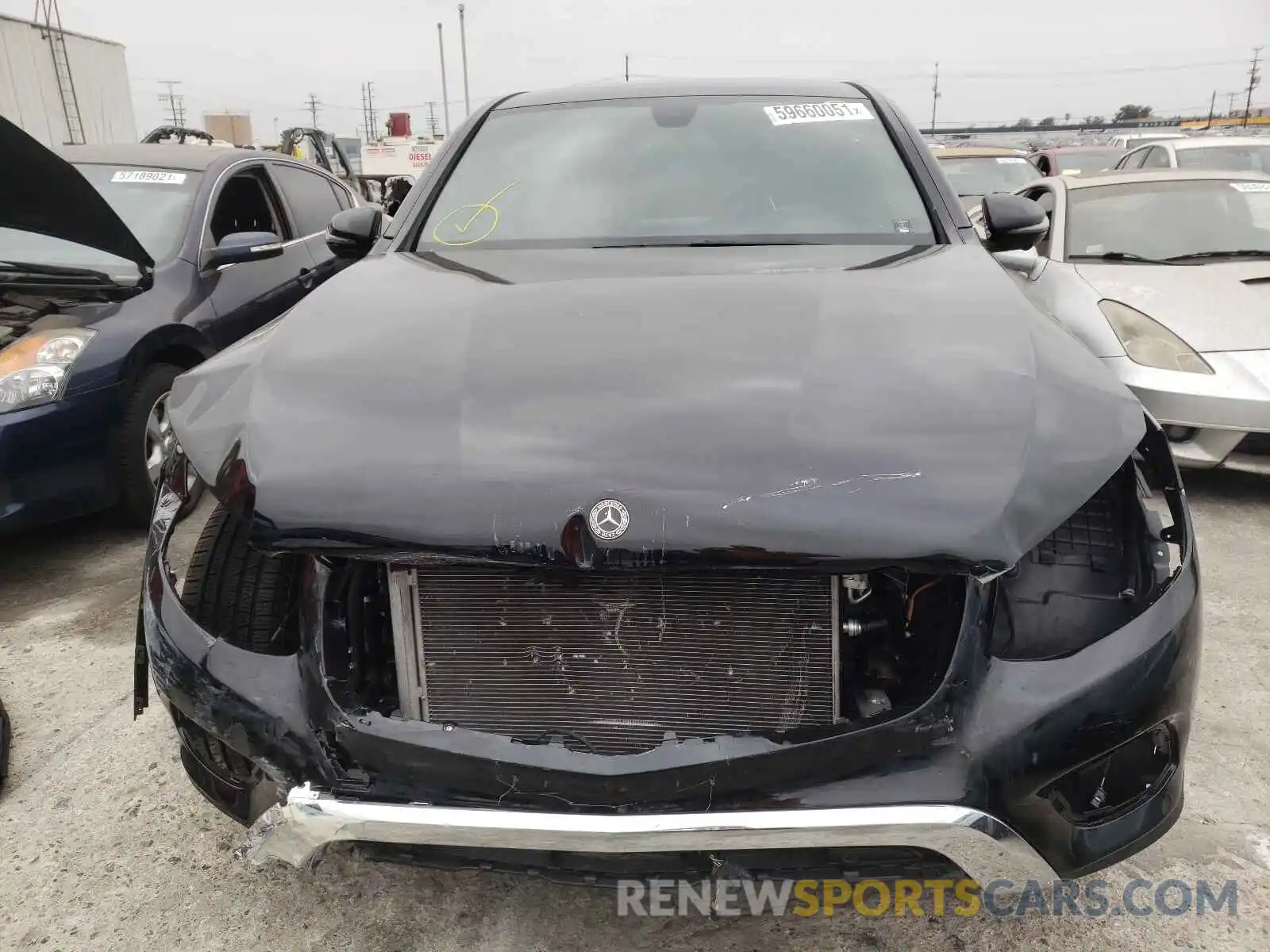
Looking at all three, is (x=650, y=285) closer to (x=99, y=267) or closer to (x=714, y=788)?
(x=714, y=788)

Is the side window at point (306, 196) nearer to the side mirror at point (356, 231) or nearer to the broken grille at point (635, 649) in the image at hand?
the side mirror at point (356, 231)

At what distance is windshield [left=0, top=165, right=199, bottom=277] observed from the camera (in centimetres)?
413

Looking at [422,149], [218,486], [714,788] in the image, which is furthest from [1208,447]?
[422,149]

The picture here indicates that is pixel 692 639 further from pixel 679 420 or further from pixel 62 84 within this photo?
pixel 62 84

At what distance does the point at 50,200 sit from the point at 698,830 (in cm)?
305

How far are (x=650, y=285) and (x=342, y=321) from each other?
2.14ft

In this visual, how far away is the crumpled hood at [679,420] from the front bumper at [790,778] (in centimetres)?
27

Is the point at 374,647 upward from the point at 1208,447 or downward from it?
upward

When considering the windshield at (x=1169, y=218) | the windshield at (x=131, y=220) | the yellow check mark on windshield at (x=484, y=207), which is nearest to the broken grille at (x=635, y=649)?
the yellow check mark on windshield at (x=484, y=207)

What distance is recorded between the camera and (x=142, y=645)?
1.79 m

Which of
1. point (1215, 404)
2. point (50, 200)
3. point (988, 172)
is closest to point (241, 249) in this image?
point (50, 200)

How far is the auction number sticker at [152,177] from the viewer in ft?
15.1

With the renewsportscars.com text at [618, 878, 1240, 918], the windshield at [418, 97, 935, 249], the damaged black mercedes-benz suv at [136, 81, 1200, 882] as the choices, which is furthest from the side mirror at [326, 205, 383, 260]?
the renewsportscars.com text at [618, 878, 1240, 918]

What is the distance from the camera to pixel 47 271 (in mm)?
4000
